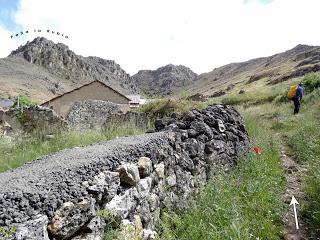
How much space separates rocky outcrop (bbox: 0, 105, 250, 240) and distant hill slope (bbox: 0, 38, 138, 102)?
95.0m

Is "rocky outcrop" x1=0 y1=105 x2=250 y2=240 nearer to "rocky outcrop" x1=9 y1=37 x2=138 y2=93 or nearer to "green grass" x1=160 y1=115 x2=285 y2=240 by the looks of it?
"green grass" x1=160 y1=115 x2=285 y2=240

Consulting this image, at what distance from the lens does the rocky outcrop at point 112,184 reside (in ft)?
9.37

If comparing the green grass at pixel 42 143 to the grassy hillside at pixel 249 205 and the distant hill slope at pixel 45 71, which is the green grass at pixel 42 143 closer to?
the grassy hillside at pixel 249 205

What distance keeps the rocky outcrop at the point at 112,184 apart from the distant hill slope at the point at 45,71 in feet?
312

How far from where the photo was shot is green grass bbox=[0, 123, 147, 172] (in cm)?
652

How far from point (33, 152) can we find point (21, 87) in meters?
107

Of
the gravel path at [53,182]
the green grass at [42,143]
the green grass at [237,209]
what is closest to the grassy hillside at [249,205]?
the green grass at [237,209]

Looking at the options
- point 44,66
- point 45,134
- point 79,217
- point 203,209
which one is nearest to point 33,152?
point 45,134

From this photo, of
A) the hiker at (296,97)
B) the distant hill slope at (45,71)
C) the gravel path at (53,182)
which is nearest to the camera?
the gravel path at (53,182)

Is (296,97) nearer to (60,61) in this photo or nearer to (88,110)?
(88,110)

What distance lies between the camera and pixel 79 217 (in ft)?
9.98

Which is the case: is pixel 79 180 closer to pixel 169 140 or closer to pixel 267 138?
pixel 169 140

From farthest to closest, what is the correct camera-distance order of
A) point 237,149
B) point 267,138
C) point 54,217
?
point 267,138
point 237,149
point 54,217

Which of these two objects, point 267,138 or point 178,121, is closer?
point 178,121
